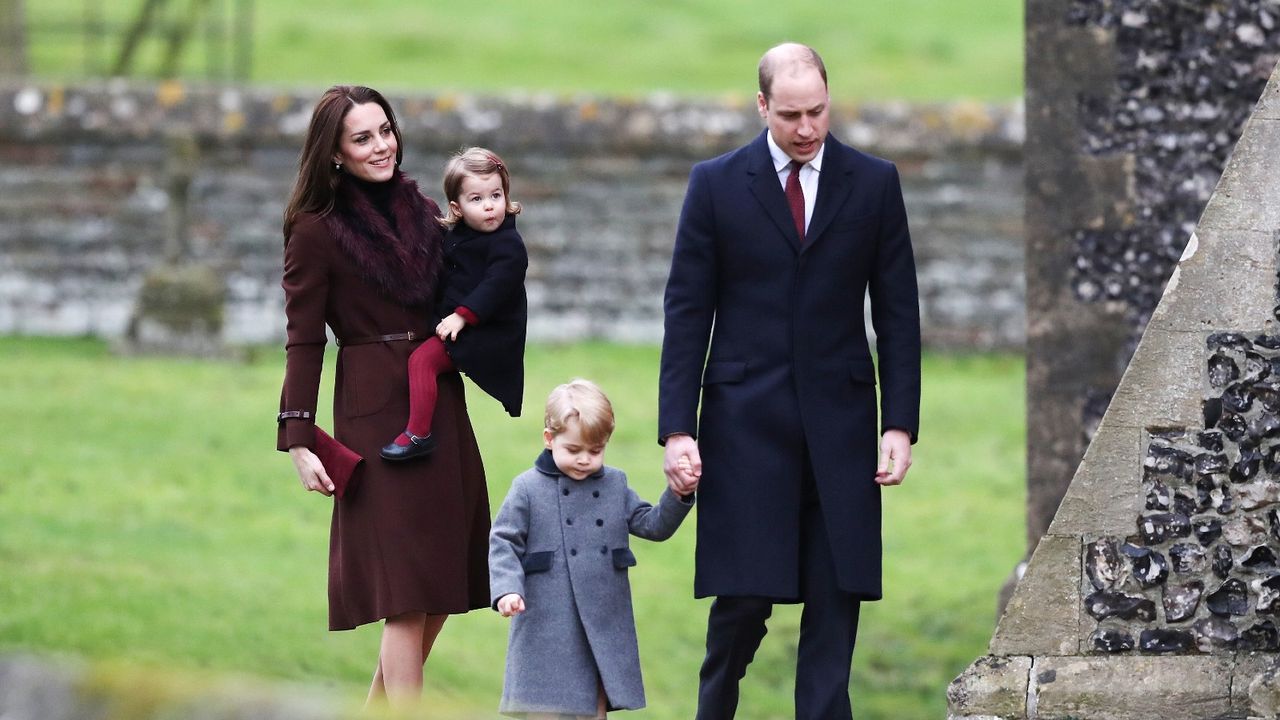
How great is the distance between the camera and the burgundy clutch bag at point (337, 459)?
558 cm

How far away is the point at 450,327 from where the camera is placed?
5586mm

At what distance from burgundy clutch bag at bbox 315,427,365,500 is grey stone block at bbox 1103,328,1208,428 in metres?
1.95

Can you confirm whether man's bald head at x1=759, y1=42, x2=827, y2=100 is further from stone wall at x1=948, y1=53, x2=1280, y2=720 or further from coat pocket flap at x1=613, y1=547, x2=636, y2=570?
coat pocket flap at x1=613, y1=547, x2=636, y2=570

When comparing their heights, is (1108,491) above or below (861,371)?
below

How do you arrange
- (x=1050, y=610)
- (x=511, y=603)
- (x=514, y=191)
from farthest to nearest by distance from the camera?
(x=514, y=191), (x=1050, y=610), (x=511, y=603)

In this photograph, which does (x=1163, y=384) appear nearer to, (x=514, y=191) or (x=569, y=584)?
(x=569, y=584)

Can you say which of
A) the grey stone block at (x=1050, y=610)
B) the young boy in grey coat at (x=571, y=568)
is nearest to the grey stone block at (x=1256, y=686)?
the grey stone block at (x=1050, y=610)

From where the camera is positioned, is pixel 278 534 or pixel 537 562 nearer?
pixel 537 562

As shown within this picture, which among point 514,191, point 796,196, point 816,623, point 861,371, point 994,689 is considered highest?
point 514,191

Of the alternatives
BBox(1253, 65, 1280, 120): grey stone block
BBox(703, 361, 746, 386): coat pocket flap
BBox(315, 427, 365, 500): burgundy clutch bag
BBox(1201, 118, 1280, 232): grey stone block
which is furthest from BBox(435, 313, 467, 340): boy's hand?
BBox(1253, 65, 1280, 120): grey stone block

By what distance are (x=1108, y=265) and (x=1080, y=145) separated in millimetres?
471

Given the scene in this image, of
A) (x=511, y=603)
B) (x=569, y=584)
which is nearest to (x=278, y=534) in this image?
(x=569, y=584)

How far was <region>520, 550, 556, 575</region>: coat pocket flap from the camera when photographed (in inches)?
217

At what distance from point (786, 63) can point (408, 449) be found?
4.47 ft
